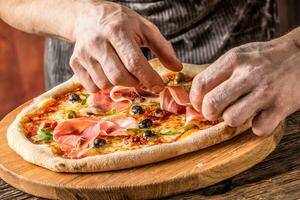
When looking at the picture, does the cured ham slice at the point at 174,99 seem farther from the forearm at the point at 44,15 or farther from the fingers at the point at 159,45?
the forearm at the point at 44,15

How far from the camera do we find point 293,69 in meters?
1.76

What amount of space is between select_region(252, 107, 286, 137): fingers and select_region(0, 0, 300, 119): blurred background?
251 cm

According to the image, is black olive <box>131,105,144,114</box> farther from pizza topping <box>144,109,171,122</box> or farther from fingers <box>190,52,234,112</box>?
fingers <box>190,52,234,112</box>

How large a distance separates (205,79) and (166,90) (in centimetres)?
35

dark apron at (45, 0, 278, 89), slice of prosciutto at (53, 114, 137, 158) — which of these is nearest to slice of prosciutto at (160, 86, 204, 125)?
slice of prosciutto at (53, 114, 137, 158)

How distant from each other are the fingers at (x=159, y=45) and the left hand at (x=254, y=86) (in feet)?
0.87

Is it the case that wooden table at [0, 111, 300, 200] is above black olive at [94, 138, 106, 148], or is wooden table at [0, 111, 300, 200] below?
below

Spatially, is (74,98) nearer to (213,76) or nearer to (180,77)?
(180,77)

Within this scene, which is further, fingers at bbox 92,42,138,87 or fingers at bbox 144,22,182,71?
fingers at bbox 144,22,182,71

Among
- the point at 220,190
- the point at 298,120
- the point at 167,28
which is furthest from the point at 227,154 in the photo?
the point at 167,28

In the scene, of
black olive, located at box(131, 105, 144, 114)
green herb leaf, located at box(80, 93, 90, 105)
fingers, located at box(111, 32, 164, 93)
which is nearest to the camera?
fingers, located at box(111, 32, 164, 93)

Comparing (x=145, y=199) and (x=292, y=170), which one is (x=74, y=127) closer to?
(x=145, y=199)

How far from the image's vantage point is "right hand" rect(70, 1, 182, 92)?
1.86 metres

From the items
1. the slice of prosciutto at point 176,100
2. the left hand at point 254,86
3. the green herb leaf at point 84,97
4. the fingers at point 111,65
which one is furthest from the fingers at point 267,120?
the green herb leaf at point 84,97
